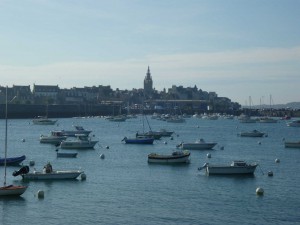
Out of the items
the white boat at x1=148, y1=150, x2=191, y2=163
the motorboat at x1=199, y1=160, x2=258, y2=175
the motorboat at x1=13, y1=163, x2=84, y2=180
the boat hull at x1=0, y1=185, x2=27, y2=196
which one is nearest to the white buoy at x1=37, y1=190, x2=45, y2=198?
the boat hull at x1=0, y1=185, x2=27, y2=196

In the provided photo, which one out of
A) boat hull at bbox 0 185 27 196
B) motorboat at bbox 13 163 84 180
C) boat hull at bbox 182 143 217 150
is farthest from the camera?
boat hull at bbox 182 143 217 150

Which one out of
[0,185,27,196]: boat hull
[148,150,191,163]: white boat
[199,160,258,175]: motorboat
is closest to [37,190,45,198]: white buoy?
[0,185,27,196]: boat hull

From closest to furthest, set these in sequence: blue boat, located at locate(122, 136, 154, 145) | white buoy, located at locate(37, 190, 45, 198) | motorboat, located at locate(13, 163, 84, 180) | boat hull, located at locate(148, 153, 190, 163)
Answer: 1. white buoy, located at locate(37, 190, 45, 198)
2. motorboat, located at locate(13, 163, 84, 180)
3. boat hull, located at locate(148, 153, 190, 163)
4. blue boat, located at locate(122, 136, 154, 145)

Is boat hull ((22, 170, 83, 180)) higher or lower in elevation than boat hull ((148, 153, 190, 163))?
lower

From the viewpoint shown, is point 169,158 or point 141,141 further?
point 141,141

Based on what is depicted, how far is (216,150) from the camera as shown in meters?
88.4

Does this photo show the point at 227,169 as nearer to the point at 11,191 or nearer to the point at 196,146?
the point at 11,191

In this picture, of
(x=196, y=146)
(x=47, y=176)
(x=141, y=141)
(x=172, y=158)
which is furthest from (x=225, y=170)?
(x=141, y=141)

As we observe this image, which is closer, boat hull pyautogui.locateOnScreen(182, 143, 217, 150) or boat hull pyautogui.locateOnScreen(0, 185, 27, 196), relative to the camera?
boat hull pyautogui.locateOnScreen(0, 185, 27, 196)

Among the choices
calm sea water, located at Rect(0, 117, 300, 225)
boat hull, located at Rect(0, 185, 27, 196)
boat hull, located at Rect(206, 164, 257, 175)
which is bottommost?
calm sea water, located at Rect(0, 117, 300, 225)

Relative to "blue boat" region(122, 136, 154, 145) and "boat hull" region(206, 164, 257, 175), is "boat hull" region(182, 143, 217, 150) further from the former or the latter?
"boat hull" region(206, 164, 257, 175)

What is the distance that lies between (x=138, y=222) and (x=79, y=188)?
1285 centimetres

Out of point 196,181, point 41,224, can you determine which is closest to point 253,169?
point 196,181

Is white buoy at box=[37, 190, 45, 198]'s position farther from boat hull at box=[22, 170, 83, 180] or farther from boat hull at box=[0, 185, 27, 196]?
boat hull at box=[22, 170, 83, 180]
